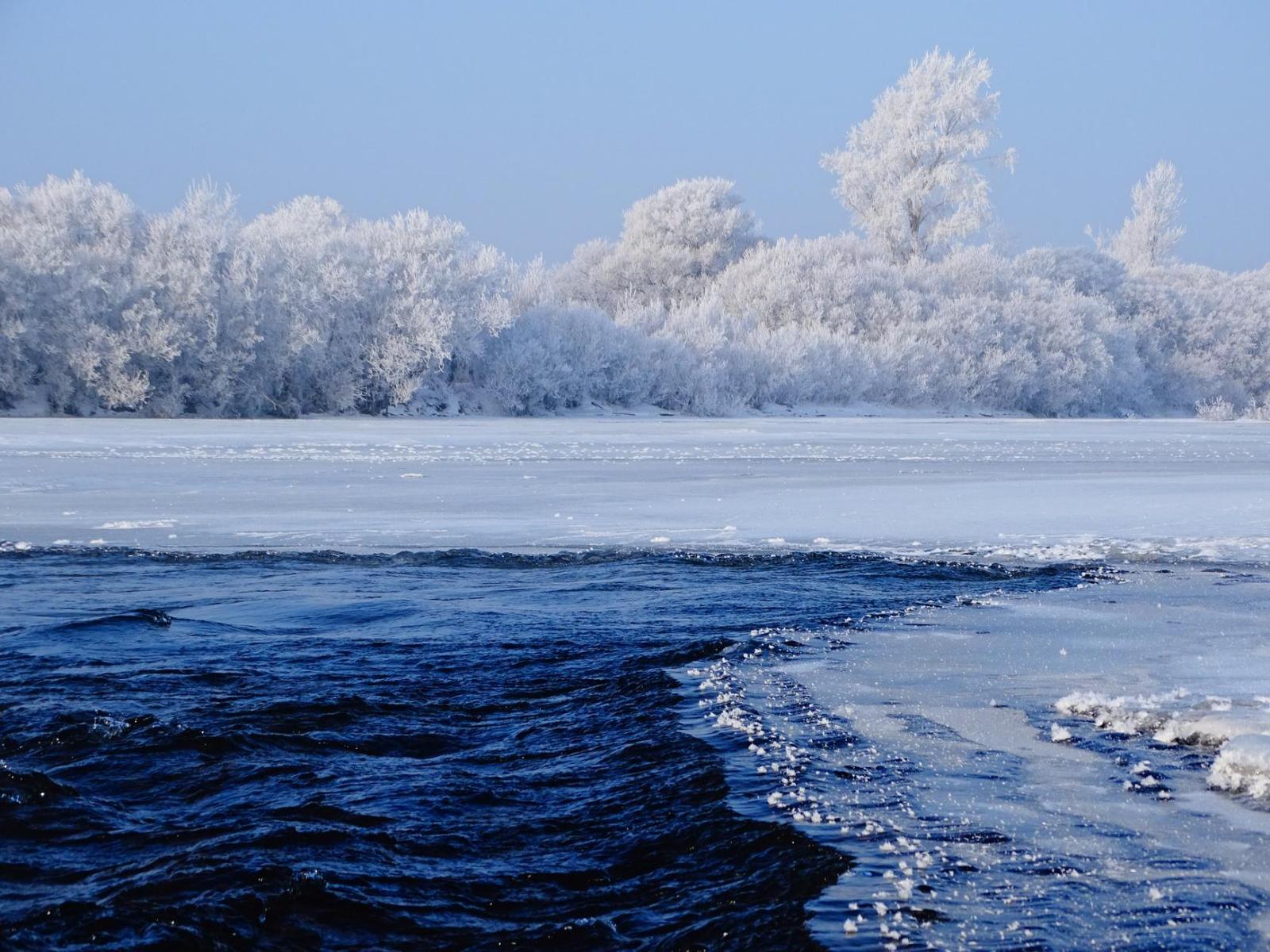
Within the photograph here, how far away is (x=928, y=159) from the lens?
45.7 m

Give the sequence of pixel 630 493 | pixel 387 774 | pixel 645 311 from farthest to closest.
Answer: pixel 645 311, pixel 630 493, pixel 387 774

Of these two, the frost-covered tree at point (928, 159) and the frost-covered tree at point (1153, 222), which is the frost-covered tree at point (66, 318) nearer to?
the frost-covered tree at point (928, 159)

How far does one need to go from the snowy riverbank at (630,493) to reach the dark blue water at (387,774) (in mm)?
1346

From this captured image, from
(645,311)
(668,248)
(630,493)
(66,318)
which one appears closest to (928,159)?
(668,248)

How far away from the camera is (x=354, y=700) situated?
3.80m

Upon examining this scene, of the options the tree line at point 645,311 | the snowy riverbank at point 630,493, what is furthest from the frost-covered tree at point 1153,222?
the snowy riverbank at point 630,493

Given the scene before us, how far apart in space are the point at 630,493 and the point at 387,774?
6.45m

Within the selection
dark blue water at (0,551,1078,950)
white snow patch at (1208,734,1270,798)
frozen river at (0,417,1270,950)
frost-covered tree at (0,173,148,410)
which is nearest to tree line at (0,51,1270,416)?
frost-covered tree at (0,173,148,410)

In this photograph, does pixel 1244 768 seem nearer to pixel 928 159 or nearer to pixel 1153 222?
pixel 928 159

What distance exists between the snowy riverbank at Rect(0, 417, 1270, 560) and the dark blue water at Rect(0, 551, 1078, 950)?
4.41 ft

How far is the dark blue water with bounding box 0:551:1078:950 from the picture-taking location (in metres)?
2.34

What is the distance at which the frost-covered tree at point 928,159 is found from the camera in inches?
1774

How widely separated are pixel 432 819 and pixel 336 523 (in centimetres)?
490

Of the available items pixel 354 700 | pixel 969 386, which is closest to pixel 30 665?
pixel 354 700
